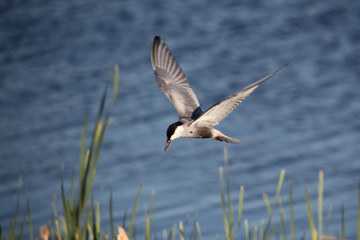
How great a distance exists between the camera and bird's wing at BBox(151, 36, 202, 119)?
3699mm

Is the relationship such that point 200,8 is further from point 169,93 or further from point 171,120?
point 169,93

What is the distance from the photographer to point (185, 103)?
3703 mm

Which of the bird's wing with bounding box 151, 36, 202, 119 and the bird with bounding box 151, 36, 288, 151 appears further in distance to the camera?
the bird's wing with bounding box 151, 36, 202, 119

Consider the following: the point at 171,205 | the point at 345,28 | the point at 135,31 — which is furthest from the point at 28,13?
the point at 171,205

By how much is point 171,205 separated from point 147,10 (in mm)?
6731

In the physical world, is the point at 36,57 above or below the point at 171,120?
above

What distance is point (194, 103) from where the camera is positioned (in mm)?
3703

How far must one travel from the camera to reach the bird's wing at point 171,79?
12.1 ft

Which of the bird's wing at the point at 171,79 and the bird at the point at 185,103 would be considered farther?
the bird's wing at the point at 171,79

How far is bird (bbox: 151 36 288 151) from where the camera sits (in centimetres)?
268

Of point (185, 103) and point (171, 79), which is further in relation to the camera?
point (171, 79)

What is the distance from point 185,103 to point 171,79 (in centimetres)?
57

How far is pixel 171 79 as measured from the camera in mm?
4234

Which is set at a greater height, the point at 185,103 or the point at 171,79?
the point at 171,79
